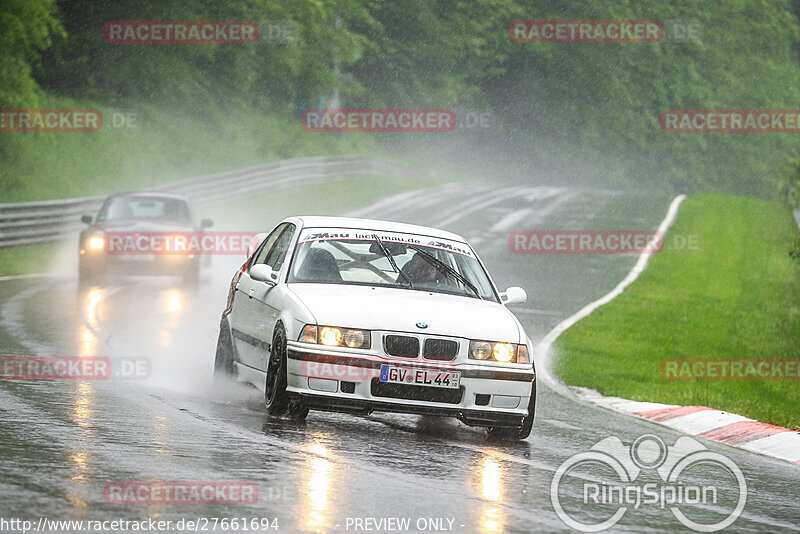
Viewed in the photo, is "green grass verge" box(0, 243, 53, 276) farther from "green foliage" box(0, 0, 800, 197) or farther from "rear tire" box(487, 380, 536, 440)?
"rear tire" box(487, 380, 536, 440)

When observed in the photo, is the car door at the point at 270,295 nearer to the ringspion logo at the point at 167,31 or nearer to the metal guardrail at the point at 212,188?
the metal guardrail at the point at 212,188

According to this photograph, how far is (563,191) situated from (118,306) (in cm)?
3063

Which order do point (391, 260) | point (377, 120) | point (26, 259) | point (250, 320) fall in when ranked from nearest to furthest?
point (391, 260)
point (250, 320)
point (26, 259)
point (377, 120)

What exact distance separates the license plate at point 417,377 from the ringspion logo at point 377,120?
43911 mm

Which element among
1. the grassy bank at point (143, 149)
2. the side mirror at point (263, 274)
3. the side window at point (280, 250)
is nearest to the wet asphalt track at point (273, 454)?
the side mirror at point (263, 274)

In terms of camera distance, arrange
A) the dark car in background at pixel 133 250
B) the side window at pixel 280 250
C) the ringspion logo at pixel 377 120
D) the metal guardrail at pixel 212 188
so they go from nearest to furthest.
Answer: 1. the side window at pixel 280 250
2. the dark car in background at pixel 133 250
3. the metal guardrail at pixel 212 188
4. the ringspion logo at pixel 377 120

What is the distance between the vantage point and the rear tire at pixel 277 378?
29.6 feet

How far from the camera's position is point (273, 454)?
778 cm

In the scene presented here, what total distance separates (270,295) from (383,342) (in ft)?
4.48

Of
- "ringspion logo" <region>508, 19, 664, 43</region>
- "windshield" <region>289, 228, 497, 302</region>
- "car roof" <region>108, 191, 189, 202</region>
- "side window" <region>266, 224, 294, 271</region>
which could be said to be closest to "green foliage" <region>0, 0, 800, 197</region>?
"ringspion logo" <region>508, 19, 664, 43</region>

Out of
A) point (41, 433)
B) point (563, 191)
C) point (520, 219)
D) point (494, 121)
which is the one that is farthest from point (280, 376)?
point (494, 121)

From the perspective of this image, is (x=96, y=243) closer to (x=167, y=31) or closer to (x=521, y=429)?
(x=521, y=429)

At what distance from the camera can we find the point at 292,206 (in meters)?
39.0

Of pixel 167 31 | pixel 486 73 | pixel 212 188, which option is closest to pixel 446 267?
pixel 212 188
